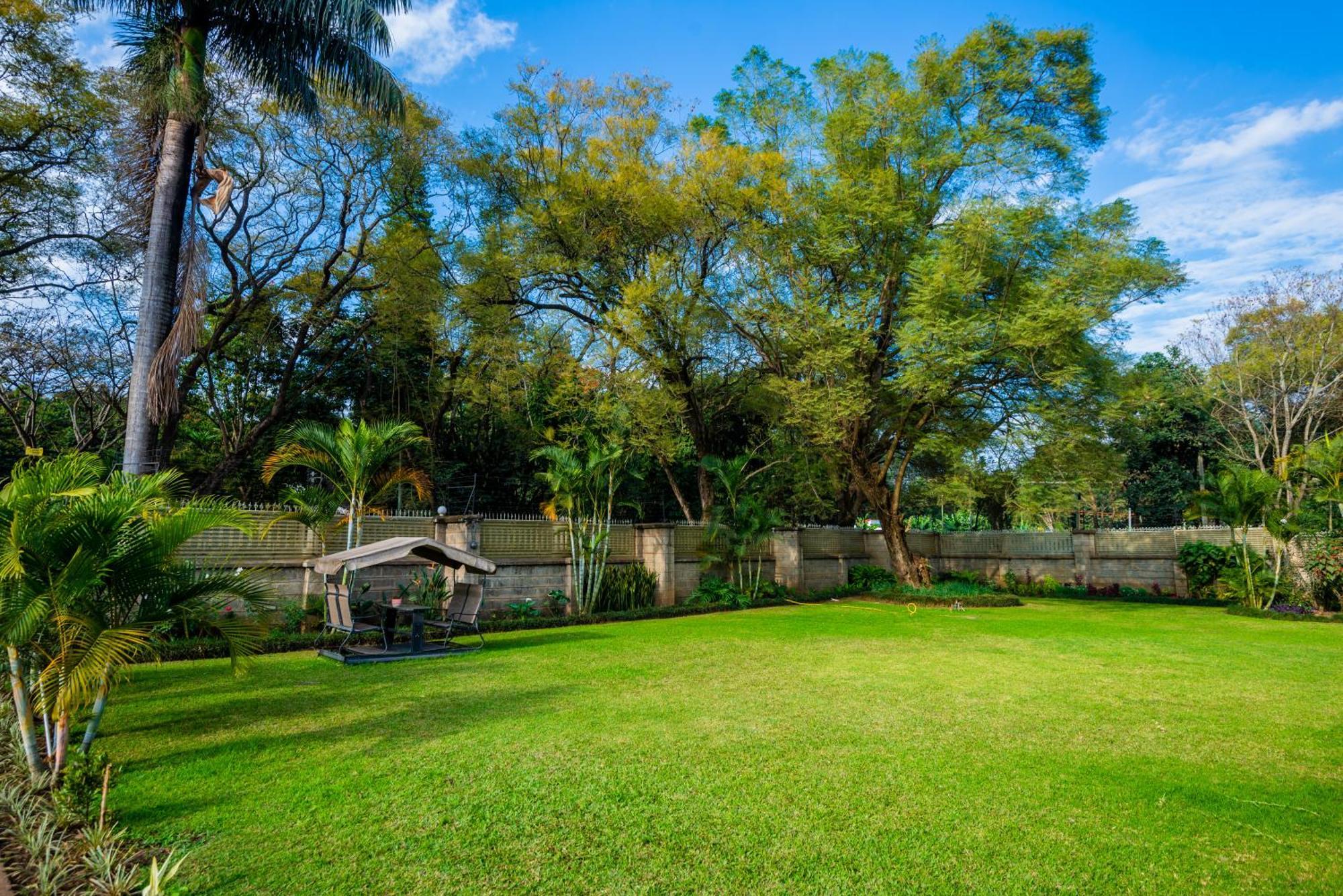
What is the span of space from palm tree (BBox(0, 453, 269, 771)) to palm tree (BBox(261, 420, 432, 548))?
20.8ft

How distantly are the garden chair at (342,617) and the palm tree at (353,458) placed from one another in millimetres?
1793

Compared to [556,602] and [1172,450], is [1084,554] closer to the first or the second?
[1172,450]

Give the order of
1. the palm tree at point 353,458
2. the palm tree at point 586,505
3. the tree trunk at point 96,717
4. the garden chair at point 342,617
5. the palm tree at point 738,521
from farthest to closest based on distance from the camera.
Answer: the palm tree at point 738,521
the palm tree at point 586,505
the palm tree at point 353,458
the garden chair at point 342,617
the tree trunk at point 96,717

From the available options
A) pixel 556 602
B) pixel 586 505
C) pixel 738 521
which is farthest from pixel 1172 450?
pixel 556 602

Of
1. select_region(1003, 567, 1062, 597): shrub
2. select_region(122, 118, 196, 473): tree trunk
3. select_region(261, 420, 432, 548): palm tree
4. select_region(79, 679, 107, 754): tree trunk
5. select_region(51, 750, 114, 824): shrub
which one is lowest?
select_region(1003, 567, 1062, 597): shrub

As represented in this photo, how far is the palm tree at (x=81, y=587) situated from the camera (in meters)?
4.02

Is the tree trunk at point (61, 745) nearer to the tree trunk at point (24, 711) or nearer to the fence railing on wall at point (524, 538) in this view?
the tree trunk at point (24, 711)

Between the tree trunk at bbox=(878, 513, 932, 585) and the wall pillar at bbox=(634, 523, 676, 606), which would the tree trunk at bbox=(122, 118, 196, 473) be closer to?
the wall pillar at bbox=(634, 523, 676, 606)

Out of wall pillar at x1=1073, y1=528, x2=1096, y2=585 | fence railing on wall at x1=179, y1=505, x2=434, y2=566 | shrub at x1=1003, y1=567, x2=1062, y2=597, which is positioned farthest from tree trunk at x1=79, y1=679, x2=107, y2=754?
wall pillar at x1=1073, y1=528, x2=1096, y2=585

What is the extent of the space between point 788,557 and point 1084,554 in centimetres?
936

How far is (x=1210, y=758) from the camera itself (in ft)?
16.2

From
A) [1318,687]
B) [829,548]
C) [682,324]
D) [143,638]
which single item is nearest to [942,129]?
[682,324]

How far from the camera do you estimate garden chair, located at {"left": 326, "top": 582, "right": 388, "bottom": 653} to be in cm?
891

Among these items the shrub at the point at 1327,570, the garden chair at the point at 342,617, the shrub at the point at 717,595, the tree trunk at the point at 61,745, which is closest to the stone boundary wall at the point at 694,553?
the shrub at the point at 717,595
